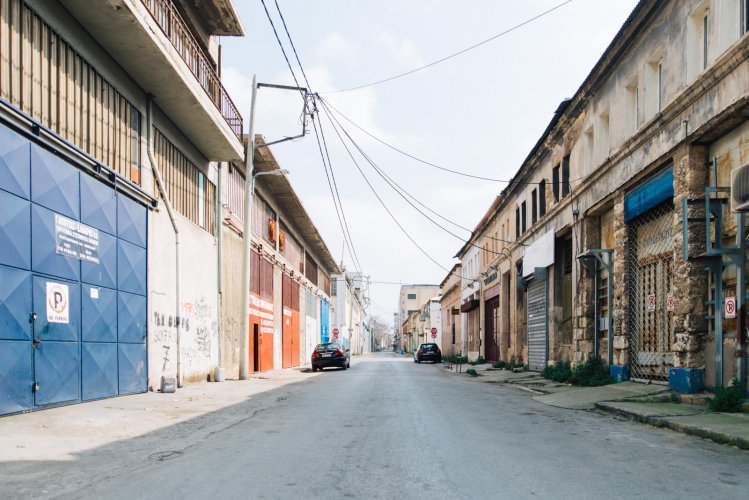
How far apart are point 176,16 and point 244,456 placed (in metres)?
12.5

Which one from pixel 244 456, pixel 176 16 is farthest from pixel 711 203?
pixel 176 16

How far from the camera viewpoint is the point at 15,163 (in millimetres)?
9633

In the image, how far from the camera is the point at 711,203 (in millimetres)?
11109

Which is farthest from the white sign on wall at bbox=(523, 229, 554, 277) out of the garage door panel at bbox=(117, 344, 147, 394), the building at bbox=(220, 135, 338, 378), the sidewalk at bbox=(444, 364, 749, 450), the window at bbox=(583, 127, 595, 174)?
the garage door panel at bbox=(117, 344, 147, 394)

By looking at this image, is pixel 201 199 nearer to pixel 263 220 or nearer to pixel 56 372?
pixel 263 220

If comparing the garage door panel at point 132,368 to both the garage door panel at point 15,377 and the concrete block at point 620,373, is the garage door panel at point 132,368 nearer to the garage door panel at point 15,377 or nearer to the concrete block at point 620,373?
the garage door panel at point 15,377

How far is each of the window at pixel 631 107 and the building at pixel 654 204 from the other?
0.05 metres

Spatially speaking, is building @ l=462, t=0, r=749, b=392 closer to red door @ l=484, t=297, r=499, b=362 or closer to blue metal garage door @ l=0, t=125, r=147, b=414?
blue metal garage door @ l=0, t=125, r=147, b=414

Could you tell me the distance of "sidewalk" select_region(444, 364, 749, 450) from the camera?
318 inches

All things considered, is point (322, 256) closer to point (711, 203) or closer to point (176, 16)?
point (176, 16)

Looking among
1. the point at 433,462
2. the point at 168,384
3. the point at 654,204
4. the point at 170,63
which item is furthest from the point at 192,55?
the point at 433,462

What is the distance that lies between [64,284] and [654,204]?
11541 mm

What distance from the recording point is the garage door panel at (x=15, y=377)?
9.30 metres

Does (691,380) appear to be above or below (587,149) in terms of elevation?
below
